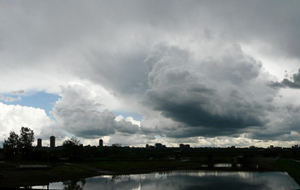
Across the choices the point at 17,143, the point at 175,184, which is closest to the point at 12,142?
the point at 17,143

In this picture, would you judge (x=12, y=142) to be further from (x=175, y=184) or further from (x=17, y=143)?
(x=175, y=184)

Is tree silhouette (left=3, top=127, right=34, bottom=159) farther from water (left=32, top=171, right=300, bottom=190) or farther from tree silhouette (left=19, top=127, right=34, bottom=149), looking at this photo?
water (left=32, top=171, right=300, bottom=190)

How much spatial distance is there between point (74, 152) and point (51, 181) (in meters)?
79.8

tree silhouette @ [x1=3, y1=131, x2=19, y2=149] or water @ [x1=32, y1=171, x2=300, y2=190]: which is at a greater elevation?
tree silhouette @ [x1=3, y1=131, x2=19, y2=149]

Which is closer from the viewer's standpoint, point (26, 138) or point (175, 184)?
point (175, 184)

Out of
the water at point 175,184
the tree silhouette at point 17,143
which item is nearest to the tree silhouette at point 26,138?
the tree silhouette at point 17,143

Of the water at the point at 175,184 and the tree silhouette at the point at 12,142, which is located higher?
the tree silhouette at the point at 12,142

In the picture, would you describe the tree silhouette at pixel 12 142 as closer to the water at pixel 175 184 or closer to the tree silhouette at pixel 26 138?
the tree silhouette at pixel 26 138

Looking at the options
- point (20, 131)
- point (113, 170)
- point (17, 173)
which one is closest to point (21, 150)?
point (20, 131)

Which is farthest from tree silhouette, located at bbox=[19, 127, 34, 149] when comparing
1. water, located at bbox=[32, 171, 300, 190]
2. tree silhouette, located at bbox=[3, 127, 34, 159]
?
water, located at bbox=[32, 171, 300, 190]

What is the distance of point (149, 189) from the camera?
7031cm

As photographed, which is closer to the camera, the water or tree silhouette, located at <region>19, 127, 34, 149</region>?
the water

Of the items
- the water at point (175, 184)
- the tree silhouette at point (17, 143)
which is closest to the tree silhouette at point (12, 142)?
the tree silhouette at point (17, 143)

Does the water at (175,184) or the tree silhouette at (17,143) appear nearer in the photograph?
the water at (175,184)
